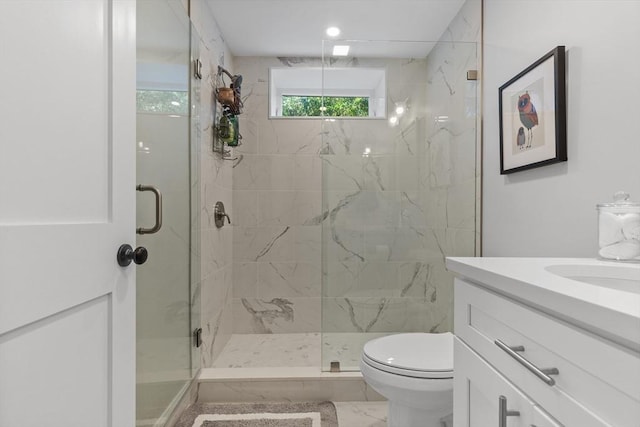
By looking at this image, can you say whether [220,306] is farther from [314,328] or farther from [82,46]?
[82,46]

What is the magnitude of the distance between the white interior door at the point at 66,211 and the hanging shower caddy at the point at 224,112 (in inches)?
54.1

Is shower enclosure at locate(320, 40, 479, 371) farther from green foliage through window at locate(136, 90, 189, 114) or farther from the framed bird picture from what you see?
green foliage through window at locate(136, 90, 189, 114)

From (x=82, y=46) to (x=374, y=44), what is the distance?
1.68 meters

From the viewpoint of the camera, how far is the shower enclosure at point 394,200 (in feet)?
6.98

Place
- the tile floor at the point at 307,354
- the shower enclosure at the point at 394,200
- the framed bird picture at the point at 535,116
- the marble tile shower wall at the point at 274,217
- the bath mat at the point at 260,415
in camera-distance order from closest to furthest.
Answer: the framed bird picture at the point at 535,116, the bath mat at the point at 260,415, the tile floor at the point at 307,354, the shower enclosure at the point at 394,200, the marble tile shower wall at the point at 274,217

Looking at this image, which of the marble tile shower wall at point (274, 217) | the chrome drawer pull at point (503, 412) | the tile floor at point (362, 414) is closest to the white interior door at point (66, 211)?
the chrome drawer pull at point (503, 412)

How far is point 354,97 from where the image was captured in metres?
2.17

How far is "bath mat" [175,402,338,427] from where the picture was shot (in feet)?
5.92

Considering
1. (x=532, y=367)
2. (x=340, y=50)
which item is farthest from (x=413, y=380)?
(x=340, y=50)

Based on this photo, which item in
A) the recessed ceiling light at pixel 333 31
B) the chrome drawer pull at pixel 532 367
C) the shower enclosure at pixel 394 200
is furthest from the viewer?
the recessed ceiling light at pixel 333 31

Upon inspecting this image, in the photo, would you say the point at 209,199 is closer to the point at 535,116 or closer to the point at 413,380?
the point at 413,380

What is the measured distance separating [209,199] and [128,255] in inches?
53.4

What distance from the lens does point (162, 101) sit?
1.56m

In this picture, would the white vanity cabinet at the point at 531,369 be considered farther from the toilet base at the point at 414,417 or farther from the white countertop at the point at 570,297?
the toilet base at the point at 414,417
